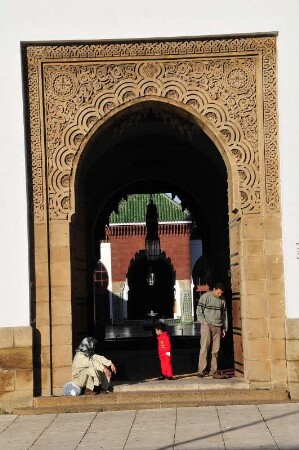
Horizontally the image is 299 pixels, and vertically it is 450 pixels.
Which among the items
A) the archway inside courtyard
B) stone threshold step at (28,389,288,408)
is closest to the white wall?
stone threshold step at (28,389,288,408)

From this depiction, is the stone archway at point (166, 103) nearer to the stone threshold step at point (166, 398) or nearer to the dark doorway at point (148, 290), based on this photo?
the stone threshold step at point (166, 398)

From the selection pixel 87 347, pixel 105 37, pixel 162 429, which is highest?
pixel 105 37

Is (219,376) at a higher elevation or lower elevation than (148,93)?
lower

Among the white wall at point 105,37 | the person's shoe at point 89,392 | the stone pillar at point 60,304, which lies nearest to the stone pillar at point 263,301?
the white wall at point 105,37

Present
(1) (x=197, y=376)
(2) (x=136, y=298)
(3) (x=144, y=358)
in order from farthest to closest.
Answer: (2) (x=136, y=298)
(3) (x=144, y=358)
(1) (x=197, y=376)

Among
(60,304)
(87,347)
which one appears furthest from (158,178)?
(87,347)

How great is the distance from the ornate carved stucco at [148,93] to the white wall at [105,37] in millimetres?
141

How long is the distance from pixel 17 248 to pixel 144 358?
4.48 meters

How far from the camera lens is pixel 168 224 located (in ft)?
98.8

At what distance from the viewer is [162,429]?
7.29m

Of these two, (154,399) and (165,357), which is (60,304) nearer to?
(154,399)

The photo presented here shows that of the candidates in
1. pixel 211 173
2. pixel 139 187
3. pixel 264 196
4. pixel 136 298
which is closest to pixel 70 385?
pixel 264 196

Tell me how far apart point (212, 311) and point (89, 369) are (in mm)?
1740

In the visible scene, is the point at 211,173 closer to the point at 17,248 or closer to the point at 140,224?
the point at 17,248
